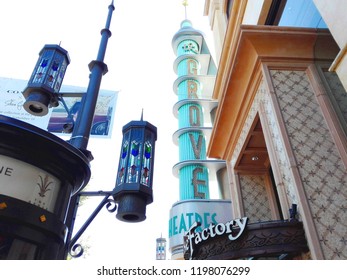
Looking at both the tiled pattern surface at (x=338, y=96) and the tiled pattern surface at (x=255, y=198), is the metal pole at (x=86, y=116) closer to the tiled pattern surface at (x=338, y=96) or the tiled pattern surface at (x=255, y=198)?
the tiled pattern surface at (x=338, y=96)

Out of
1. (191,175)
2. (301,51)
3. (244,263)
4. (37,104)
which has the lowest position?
(244,263)

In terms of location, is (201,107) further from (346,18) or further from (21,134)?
(21,134)

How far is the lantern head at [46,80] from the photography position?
3217 millimetres

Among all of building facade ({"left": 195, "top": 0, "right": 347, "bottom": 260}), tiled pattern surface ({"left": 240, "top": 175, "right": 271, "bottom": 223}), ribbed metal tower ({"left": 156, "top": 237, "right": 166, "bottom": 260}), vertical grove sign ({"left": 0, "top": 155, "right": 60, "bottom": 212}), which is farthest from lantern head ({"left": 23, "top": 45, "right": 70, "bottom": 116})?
ribbed metal tower ({"left": 156, "top": 237, "right": 166, "bottom": 260})

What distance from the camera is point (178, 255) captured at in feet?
38.2

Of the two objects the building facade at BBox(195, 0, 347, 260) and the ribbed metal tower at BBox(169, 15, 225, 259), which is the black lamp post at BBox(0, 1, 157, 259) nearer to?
the building facade at BBox(195, 0, 347, 260)

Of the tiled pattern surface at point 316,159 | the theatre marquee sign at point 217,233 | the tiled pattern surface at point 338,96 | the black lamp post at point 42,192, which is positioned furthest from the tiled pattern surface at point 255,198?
the black lamp post at point 42,192

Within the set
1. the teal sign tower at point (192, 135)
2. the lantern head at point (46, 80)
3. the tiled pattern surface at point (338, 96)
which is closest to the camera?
the lantern head at point (46, 80)

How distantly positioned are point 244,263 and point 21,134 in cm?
213

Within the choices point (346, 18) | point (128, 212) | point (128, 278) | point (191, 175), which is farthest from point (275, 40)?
point (191, 175)

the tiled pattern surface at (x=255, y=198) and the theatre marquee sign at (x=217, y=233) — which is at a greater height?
the tiled pattern surface at (x=255, y=198)

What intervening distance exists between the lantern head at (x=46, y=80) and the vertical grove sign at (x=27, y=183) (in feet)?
5.29

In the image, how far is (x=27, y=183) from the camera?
1.78m

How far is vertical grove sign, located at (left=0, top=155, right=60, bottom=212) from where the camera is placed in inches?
67.2
